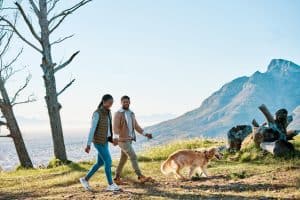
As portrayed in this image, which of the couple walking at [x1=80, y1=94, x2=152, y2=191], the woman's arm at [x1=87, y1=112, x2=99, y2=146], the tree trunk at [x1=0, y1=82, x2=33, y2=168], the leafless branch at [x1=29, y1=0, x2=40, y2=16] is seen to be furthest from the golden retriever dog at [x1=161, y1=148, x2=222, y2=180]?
the tree trunk at [x1=0, y1=82, x2=33, y2=168]

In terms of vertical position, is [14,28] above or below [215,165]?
above

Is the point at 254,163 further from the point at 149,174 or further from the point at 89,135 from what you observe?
the point at 89,135

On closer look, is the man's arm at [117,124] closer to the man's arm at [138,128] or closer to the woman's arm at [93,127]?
the man's arm at [138,128]

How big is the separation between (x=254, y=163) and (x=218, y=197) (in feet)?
20.6

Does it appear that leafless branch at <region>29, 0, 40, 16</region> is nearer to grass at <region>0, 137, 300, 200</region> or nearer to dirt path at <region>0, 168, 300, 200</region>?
grass at <region>0, 137, 300, 200</region>

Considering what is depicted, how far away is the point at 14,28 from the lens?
24.2 meters

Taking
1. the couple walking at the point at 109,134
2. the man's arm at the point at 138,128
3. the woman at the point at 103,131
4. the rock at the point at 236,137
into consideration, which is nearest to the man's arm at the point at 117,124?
the couple walking at the point at 109,134

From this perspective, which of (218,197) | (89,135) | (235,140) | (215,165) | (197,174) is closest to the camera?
(218,197)

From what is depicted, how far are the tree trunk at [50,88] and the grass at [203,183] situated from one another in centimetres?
358

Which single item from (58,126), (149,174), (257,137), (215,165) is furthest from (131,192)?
(58,126)

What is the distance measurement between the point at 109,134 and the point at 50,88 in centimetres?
1174

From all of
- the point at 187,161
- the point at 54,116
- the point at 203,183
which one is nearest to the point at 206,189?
the point at 203,183

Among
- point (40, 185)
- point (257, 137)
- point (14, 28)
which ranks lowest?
point (40, 185)

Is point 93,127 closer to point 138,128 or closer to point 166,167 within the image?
point 138,128
